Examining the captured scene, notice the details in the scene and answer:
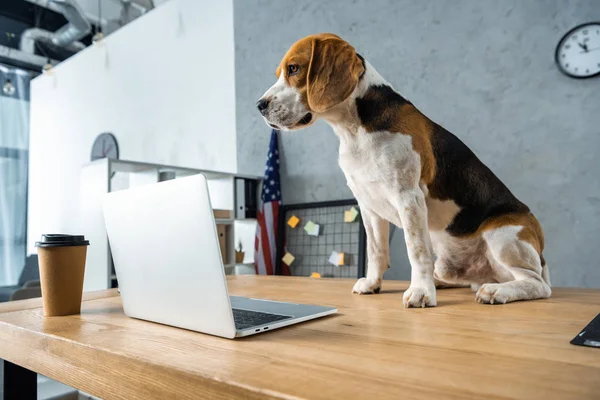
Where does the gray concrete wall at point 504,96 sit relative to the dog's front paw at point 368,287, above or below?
above

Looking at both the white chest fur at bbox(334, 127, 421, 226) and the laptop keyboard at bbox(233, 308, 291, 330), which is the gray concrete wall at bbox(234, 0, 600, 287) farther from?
the laptop keyboard at bbox(233, 308, 291, 330)

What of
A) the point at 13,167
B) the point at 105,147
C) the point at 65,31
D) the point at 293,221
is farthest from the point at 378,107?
the point at 13,167

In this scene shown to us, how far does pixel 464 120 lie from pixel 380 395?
7.55ft

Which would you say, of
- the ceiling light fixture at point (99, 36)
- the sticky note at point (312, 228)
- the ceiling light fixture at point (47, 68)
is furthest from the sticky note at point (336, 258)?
the ceiling light fixture at point (47, 68)

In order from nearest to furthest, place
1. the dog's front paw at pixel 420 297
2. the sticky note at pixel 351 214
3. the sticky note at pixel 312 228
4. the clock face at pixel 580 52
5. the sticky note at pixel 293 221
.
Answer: the dog's front paw at pixel 420 297, the clock face at pixel 580 52, the sticky note at pixel 351 214, the sticky note at pixel 312 228, the sticky note at pixel 293 221

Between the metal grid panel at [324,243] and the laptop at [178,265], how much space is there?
2.02m

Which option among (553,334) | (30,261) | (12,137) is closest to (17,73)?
(12,137)

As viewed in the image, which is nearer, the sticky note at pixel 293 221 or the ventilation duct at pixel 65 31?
the sticky note at pixel 293 221

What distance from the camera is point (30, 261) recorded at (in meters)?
5.24

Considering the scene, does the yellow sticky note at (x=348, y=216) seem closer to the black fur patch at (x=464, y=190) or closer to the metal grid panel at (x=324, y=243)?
the metal grid panel at (x=324, y=243)

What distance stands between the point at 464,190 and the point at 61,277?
0.88 metres

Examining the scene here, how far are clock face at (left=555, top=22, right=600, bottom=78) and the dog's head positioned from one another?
1642mm

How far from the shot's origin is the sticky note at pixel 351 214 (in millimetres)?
2734

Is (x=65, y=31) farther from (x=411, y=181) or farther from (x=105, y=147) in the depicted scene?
(x=411, y=181)
